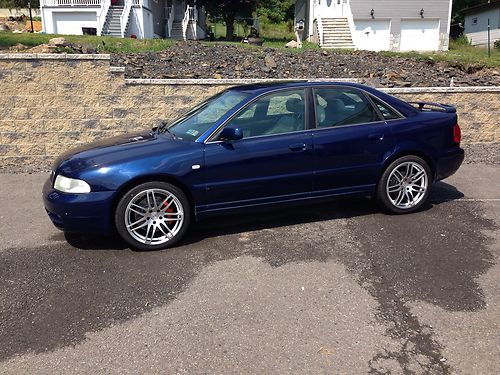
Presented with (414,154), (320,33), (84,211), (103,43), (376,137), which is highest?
(320,33)

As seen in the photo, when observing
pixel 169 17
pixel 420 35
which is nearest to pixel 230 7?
pixel 169 17

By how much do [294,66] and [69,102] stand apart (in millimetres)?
13175

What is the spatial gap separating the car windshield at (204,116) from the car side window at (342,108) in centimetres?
84

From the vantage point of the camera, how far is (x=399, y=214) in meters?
5.95

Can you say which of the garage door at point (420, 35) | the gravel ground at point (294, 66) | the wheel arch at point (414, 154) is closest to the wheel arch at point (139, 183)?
the wheel arch at point (414, 154)

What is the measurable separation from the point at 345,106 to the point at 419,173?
118 cm

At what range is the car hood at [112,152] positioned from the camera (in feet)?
16.0

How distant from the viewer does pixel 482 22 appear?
4072 cm

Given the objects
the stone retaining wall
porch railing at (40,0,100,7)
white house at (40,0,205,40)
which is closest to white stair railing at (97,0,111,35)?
white house at (40,0,205,40)

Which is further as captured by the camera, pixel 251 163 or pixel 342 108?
pixel 342 108

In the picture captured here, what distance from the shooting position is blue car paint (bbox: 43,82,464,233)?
4.80 meters

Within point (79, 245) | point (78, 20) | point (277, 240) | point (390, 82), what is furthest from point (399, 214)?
point (78, 20)

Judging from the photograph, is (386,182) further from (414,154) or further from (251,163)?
(251,163)

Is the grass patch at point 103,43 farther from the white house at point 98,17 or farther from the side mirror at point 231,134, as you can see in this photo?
the side mirror at point 231,134
